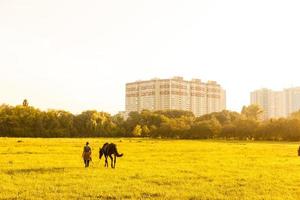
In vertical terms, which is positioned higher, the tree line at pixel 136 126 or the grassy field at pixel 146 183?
the tree line at pixel 136 126

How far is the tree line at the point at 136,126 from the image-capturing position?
12012 centimetres

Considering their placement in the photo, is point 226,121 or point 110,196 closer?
point 110,196

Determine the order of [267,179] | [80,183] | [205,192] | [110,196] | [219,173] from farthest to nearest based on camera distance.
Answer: [219,173], [267,179], [80,183], [205,192], [110,196]

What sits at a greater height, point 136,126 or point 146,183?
point 136,126

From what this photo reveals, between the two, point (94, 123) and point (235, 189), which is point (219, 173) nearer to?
point (235, 189)

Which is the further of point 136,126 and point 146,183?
point 136,126

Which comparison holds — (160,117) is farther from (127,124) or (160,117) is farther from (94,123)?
(94,123)

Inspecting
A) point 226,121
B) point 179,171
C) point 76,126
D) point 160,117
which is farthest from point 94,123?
point 179,171

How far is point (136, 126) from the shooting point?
142m

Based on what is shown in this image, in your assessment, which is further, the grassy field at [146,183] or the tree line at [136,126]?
the tree line at [136,126]

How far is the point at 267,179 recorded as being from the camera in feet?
88.1

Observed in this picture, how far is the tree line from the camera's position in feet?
394

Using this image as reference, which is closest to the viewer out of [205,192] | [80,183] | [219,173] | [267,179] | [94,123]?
[205,192]

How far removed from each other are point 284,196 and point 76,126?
12415cm
